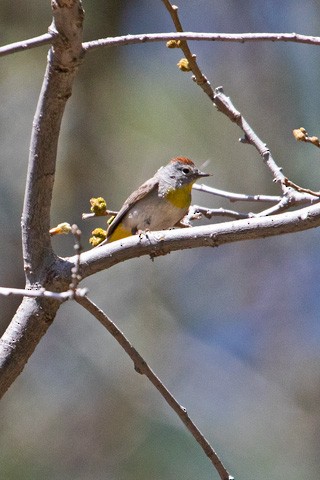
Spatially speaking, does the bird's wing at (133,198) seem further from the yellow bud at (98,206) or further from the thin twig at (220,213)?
the yellow bud at (98,206)

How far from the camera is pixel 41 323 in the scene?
94.0 inches

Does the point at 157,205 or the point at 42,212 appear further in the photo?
the point at 157,205

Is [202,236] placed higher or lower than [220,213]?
lower

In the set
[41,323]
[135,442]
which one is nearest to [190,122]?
[135,442]

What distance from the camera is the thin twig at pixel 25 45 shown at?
Result: 1.84 metres

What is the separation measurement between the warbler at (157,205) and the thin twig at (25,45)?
190 centimetres

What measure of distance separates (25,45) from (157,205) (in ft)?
7.70

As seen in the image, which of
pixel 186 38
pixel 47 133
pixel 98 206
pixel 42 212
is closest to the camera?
pixel 186 38

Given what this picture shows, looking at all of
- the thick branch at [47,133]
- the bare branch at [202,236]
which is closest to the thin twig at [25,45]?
the thick branch at [47,133]

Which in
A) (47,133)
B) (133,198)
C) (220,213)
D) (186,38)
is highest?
(133,198)

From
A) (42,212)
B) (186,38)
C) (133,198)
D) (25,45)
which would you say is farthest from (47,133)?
(133,198)

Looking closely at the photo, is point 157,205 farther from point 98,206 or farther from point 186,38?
point 186,38

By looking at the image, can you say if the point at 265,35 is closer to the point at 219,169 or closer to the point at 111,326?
the point at 111,326

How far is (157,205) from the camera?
4.20 m
